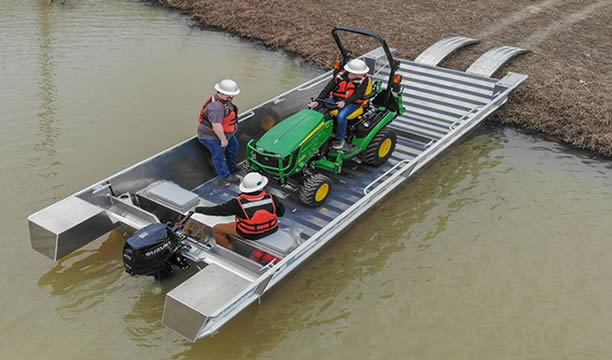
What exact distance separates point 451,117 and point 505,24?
5.16 m

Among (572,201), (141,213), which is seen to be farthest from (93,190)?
(572,201)

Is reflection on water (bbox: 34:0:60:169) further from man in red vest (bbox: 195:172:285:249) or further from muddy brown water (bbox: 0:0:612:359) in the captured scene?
man in red vest (bbox: 195:172:285:249)

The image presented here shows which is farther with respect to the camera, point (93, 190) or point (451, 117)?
point (451, 117)

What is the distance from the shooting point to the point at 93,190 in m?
5.46

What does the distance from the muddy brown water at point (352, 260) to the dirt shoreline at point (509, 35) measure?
0.66m

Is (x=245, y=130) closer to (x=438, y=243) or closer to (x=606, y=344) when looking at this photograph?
(x=438, y=243)

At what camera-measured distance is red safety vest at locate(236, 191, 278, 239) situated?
4977 millimetres

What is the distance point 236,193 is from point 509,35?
8.02 metres

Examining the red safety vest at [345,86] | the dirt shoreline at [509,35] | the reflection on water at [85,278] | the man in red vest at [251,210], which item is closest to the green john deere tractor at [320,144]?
the red safety vest at [345,86]

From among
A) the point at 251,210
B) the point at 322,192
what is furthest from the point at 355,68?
the point at 251,210

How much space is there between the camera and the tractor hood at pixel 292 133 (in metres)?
5.97

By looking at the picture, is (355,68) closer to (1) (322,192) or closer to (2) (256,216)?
(1) (322,192)

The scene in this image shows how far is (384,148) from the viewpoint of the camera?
700cm

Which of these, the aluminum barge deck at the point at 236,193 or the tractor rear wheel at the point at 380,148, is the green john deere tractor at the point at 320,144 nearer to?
the tractor rear wheel at the point at 380,148
